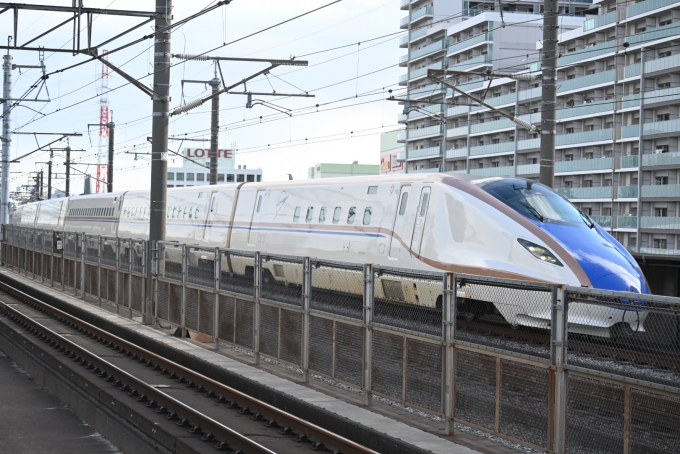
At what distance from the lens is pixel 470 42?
304 ft

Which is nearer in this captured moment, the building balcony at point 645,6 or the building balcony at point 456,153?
the building balcony at point 645,6

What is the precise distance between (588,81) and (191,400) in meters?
65.3

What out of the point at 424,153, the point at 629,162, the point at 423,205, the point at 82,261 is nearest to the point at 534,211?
the point at 423,205

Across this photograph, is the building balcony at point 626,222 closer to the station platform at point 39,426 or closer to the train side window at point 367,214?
the train side window at point 367,214

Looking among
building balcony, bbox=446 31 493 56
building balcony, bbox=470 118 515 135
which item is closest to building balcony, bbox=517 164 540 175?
building balcony, bbox=470 118 515 135

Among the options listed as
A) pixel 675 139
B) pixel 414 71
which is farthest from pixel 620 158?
pixel 414 71

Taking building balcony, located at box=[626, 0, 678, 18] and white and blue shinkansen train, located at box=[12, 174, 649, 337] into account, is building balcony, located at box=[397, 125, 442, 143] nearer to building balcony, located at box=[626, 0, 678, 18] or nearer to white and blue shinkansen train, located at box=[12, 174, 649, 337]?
building balcony, located at box=[626, 0, 678, 18]

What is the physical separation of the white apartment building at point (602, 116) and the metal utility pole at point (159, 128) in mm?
35565

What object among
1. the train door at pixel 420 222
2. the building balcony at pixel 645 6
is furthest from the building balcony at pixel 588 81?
the train door at pixel 420 222

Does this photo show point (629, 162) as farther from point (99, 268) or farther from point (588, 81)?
point (99, 268)

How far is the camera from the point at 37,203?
6594 centimetres

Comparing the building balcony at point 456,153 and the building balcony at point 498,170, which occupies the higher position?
the building balcony at point 456,153

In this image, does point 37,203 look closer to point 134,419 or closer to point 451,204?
point 451,204

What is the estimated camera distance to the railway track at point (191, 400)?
975cm
